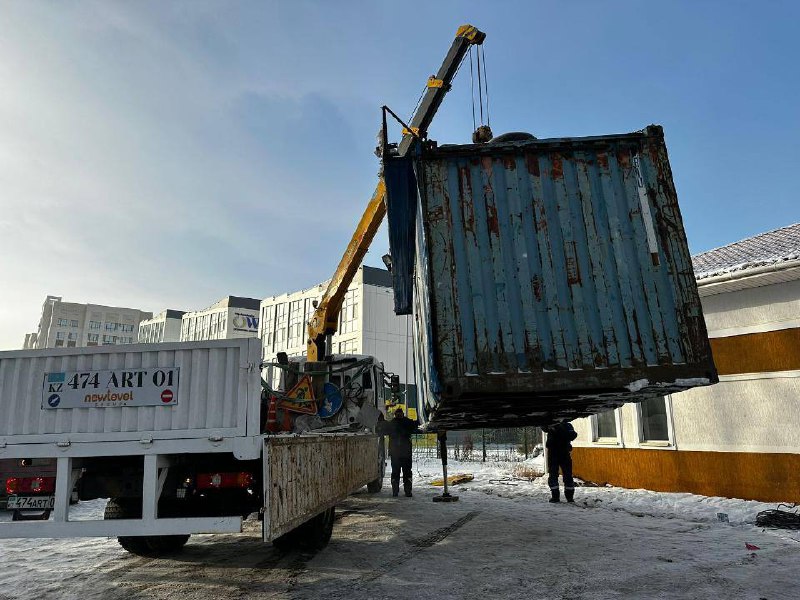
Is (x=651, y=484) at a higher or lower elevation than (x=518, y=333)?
lower

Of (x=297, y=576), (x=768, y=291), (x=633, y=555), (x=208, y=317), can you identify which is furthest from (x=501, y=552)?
(x=208, y=317)

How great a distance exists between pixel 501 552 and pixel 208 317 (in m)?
57.4

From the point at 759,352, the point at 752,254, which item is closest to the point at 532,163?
the point at 759,352

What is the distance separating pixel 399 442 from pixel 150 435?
7.42 metres

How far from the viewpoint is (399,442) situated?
1150 cm

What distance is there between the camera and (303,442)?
543cm

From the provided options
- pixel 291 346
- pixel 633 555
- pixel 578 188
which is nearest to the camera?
pixel 578 188

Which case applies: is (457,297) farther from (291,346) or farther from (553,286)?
(291,346)

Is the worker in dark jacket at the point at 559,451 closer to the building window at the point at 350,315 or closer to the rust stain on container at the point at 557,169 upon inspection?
the rust stain on container at the point at 557,169

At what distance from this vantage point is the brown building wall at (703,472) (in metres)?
8.69

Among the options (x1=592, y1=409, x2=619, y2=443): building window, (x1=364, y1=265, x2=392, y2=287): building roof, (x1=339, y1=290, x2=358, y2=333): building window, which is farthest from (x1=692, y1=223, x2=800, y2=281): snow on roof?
(x1=339, y1=290, x2=358, y2=333): building window

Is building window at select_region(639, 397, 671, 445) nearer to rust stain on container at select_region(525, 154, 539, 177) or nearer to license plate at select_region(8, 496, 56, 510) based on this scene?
rust stain on container at select_region(525, 154, 539, 177)

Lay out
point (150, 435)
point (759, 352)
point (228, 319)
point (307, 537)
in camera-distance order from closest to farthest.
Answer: point (150, 435) → point (307, 537) → point (759, 352) → point (228, 319)

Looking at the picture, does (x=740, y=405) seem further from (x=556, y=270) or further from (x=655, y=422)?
(x=556, y=270)
